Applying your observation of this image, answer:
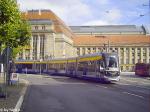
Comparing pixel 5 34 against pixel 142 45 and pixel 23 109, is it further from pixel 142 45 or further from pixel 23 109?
pixel 142 45

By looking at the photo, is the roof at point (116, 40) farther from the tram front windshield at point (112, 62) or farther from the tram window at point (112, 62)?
the tram window at point (112, 62)

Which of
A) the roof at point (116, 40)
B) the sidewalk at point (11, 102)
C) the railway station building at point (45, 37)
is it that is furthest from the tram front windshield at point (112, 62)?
the roof at point (116, 40)

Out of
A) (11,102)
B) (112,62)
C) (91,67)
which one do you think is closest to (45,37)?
(91,67)

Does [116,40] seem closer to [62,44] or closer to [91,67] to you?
[62,44]

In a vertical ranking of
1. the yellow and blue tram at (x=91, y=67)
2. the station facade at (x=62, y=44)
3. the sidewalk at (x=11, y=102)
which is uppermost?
the station facade at (x=62, y=44)

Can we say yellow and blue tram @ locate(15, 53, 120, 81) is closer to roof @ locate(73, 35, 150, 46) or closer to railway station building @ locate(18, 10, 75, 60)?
railway station building @ locate(18, 10, 75, 60)

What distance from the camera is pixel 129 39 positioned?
167375 mm

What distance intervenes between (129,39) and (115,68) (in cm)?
12709

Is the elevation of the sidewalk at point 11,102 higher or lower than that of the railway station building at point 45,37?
lower

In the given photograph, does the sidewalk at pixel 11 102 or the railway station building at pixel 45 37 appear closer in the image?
the sidewalk at pixel 11 102

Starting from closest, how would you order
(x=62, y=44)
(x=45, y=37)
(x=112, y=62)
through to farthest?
(x=112, y=62) < (x=45, y=37) < (x=62, y=44)


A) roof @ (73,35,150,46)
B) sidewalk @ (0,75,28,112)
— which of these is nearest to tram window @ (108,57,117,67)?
sidewalk @ (0,75,28,112)

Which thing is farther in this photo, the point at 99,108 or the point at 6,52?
the point at 6,52

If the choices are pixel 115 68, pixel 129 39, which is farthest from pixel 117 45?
pixel 115 68
